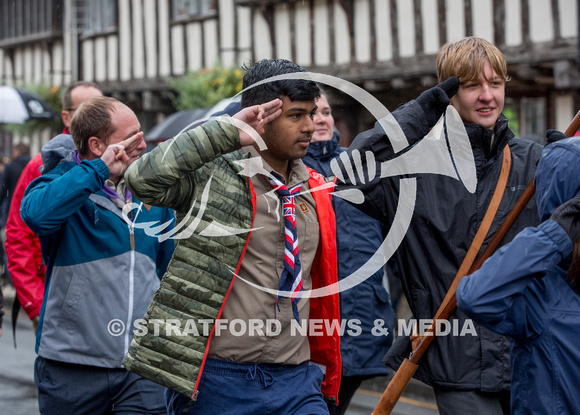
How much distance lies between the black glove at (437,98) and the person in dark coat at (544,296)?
0.87 meters

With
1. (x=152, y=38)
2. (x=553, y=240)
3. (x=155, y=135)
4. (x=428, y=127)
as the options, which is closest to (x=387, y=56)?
(x=155, y=135)

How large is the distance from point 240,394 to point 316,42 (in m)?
11.1

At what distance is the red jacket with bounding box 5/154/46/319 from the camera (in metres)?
5.02

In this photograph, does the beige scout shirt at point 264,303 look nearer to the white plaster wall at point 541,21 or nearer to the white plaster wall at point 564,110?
the white plaster wall at point 541,21

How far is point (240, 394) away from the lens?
3.09 metres

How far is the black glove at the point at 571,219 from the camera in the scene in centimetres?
247

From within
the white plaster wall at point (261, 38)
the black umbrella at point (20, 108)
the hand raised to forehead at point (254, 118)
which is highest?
the white plaster wall at point (261, 38)

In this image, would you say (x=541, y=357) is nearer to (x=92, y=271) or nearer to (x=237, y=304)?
(x=237, y=304)

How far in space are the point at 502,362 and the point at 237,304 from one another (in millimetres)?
1045

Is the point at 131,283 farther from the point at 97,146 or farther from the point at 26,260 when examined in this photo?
the point at 26,260

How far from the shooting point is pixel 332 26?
43.7 feet

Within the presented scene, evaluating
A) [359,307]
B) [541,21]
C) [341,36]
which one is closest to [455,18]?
[541,21]

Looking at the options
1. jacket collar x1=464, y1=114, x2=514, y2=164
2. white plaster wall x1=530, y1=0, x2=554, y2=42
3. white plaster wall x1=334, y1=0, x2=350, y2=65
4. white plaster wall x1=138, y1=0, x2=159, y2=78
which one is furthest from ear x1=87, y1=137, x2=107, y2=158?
white plaster wall x1=138, y1=0, x2=159, y2=78

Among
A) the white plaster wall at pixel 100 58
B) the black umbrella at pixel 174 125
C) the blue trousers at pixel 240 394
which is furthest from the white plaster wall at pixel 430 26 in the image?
the blue trousers at pixel 240 394
